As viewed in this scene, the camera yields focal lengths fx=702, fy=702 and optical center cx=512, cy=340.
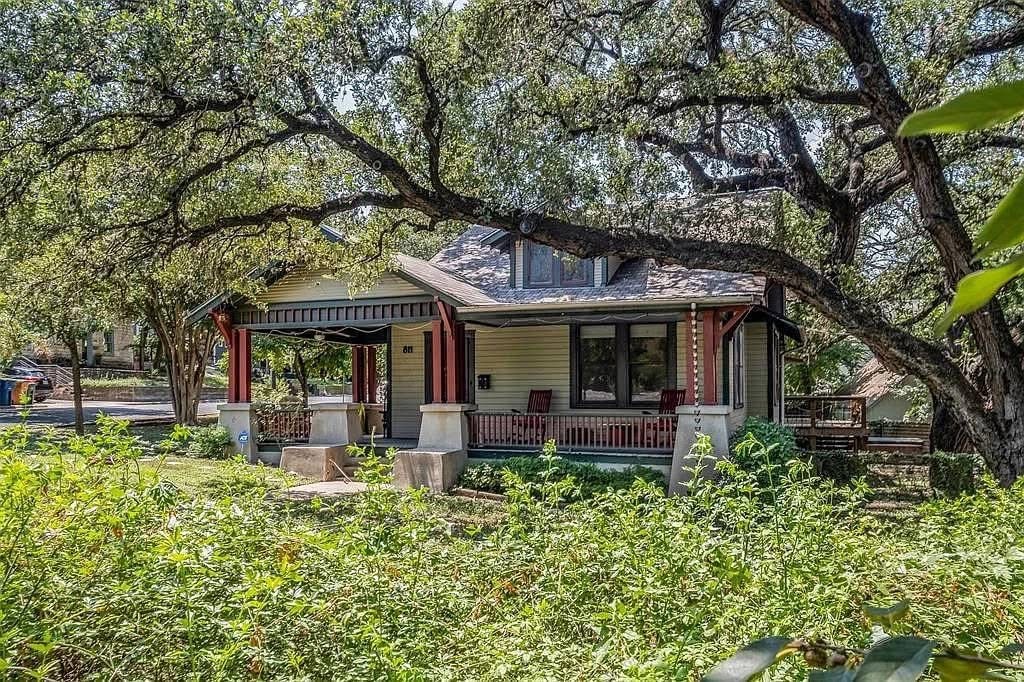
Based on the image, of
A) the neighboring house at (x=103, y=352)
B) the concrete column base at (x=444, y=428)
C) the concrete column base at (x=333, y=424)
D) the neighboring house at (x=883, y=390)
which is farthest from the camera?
the neighboring house at (x=103, y=352)

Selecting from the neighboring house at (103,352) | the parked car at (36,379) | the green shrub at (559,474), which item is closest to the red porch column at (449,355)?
the green shrub at (559,474)

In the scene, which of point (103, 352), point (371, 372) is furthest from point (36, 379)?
point (371, 372)

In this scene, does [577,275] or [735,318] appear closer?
[735,318]

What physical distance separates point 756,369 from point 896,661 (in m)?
16.7

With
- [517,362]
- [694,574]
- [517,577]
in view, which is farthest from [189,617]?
[517,362]

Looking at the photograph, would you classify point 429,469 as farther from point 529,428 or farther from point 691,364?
point 691,364

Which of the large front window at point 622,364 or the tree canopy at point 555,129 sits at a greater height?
the tree canopy at point 555,129

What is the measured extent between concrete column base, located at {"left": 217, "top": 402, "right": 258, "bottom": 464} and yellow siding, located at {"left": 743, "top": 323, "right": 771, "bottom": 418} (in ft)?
37.4

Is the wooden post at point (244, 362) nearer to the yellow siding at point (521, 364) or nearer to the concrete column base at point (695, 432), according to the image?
the yellow siding at point (521, 364)

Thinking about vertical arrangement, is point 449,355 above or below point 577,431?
above

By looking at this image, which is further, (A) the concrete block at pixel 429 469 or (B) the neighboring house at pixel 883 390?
(B) the neighboring house at pixel 883 390

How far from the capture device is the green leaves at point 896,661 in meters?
0.64

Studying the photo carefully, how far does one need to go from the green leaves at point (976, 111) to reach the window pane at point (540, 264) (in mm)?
Answer: 14195

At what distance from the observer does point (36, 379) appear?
32.2 m
